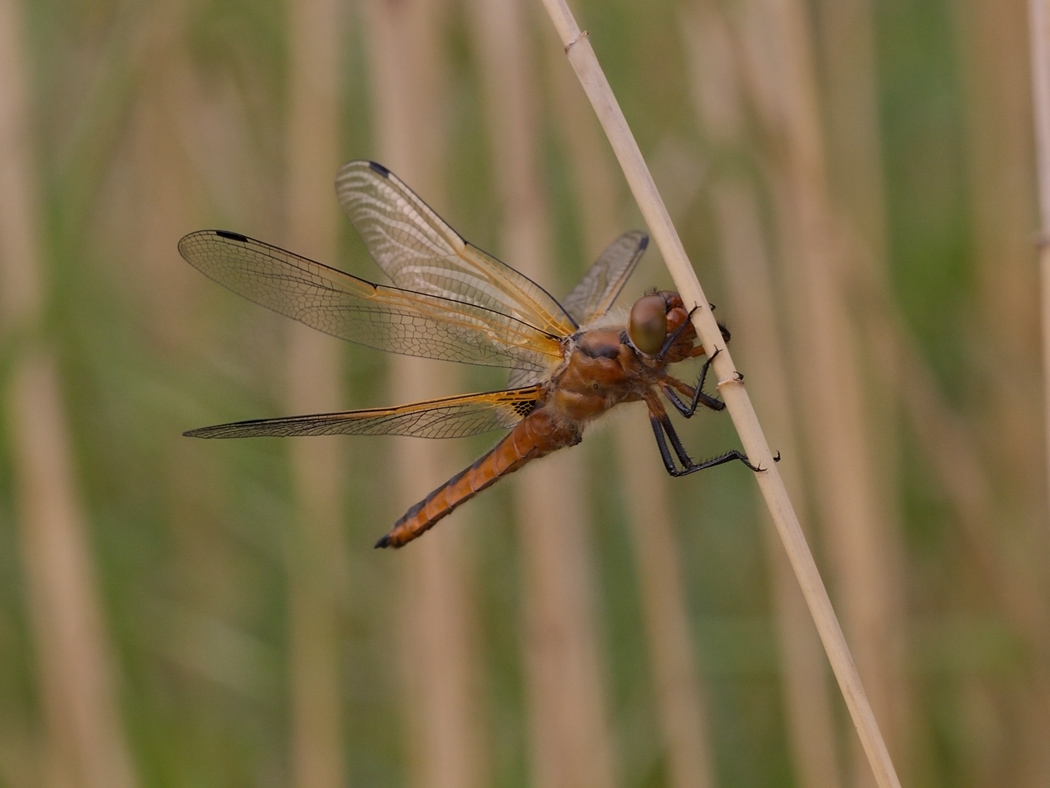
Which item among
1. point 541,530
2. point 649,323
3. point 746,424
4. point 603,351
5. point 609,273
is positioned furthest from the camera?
point 541,530

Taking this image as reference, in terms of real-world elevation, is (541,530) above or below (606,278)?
below

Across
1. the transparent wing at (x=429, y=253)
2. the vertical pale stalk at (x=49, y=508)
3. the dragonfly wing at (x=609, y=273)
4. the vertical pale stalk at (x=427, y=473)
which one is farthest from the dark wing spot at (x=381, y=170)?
the vertical pale stalk at (x=49, y=508)

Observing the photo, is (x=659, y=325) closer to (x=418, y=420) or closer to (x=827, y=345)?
(x=418, y=420)

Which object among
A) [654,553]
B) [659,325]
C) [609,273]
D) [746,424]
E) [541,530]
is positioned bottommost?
[654,553]

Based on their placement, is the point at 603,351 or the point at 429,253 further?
the point at 429,253

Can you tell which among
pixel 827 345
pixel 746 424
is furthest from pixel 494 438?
pixel 746 424

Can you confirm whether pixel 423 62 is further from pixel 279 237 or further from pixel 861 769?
pixel 861 769

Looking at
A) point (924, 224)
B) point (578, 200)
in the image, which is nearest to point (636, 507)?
point (578, 200)
